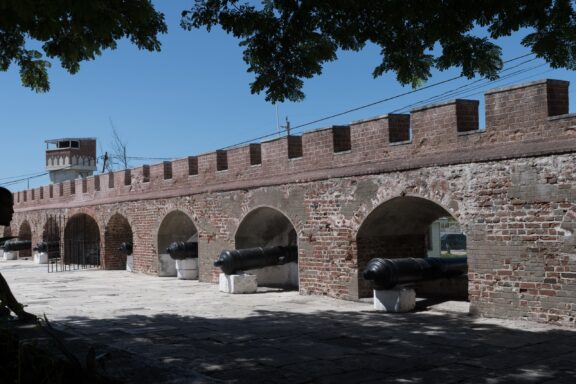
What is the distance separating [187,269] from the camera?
17812 mm

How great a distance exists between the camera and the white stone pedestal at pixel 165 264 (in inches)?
755

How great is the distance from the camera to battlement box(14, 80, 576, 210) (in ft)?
28.4

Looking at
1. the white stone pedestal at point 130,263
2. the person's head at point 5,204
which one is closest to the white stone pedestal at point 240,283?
the white stone pedestal at point 130,263

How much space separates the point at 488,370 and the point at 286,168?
8.04 meters

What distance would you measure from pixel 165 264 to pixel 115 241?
4256mm

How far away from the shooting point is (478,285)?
9.47 meters

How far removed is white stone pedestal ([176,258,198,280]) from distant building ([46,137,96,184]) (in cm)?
2835

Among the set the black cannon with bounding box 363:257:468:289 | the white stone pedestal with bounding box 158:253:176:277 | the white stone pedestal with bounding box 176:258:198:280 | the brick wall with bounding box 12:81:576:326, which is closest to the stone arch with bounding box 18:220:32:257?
the white stone pedestal with bounding box 158:253:176:277

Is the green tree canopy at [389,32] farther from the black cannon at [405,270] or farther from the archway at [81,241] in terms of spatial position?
the archway at [81,241]

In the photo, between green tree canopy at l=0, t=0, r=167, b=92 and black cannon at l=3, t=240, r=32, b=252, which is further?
black cannon at l=3, t=240, r=32, b=252

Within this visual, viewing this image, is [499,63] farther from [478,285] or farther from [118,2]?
[478,285]

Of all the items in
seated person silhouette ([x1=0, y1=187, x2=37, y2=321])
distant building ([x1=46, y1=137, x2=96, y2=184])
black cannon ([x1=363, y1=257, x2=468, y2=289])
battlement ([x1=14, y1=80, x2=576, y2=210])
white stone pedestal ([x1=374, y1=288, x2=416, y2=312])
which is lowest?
white stone pedestal ([x1=374, y1=288, x2=416, y2=312])

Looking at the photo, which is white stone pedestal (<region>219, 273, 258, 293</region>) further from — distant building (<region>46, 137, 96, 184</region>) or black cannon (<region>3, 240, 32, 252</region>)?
distant building (<region>46, 137, 96, 184</region>)

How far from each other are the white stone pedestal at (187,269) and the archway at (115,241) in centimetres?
522
